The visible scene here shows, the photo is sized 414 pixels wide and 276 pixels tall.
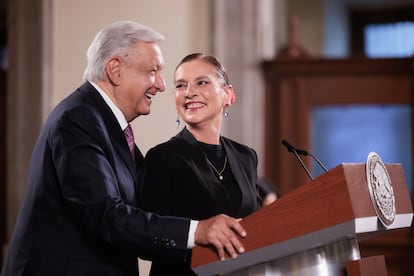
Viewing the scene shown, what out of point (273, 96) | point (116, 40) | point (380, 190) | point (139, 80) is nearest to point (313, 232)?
point (380, 190)

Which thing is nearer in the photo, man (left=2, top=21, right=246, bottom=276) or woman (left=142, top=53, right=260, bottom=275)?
man (left=2, top=21, right=246, bottom=276)

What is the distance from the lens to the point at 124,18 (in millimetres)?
4113

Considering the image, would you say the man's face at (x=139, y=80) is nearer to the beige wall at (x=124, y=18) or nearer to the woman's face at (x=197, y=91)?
the woman's face at (x=197, y=91)

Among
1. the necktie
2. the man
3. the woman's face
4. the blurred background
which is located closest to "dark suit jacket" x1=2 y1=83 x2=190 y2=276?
the man

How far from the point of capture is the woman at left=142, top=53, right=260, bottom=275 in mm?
3025

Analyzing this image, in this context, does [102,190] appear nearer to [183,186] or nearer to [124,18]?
[183,186]

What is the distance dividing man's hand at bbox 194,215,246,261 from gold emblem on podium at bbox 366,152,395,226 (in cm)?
39

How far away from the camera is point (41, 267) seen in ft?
9.21

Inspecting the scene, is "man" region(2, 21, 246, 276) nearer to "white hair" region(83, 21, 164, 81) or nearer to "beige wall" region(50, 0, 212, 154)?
"white hair" region(83, 21, 164, 81)

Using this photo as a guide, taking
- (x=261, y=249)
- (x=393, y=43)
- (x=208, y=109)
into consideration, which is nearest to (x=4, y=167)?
(x=393, y=43)

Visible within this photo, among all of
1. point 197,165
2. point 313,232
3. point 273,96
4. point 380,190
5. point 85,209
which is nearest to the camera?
point 313,232

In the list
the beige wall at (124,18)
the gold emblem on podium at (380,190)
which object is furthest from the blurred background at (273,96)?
the gold emblem on podium at (380,190)

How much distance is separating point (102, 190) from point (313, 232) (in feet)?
2.34

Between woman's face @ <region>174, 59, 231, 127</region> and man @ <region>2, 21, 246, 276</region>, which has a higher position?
woman's face @ <region>174, 59, 231, 127</region>
